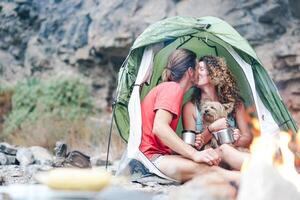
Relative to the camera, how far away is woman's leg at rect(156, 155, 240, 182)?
5.76m

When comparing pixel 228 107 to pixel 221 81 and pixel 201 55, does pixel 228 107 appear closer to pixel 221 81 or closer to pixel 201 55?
pixel 221 81

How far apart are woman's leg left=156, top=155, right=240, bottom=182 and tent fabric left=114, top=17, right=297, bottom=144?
0.71 metres

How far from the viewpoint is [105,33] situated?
12242 mm

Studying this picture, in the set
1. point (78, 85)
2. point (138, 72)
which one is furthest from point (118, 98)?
point (78, 85)

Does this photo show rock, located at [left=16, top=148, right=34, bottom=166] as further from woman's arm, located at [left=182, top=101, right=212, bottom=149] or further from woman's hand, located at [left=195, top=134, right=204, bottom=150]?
woman's hand, located at [left=195, top=134, right=204, bottom=150]

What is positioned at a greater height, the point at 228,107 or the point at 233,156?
the point at 228,107

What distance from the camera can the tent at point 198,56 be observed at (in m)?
6.52

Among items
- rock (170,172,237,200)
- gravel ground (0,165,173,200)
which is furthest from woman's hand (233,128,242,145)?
rock (170,172,237,200)

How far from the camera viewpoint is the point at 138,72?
659 cm

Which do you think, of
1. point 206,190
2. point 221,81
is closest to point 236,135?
point 221,81

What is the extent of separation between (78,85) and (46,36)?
147 centimetres

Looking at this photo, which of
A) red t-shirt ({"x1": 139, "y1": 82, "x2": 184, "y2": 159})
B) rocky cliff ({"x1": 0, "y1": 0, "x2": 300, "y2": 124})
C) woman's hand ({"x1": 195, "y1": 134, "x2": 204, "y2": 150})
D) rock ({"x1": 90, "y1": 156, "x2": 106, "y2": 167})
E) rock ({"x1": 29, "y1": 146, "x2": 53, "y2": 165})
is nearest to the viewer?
red t-shirt ({"x1": 139, "y1": 82, "x2": 184, "y2": 159})

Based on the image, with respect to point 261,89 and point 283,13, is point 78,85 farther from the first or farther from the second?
point 261,89

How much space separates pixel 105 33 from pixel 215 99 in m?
6.06
